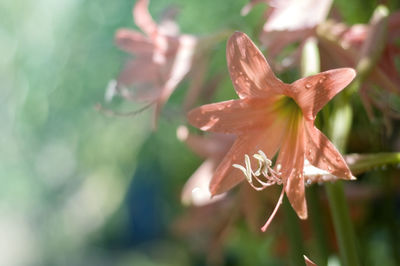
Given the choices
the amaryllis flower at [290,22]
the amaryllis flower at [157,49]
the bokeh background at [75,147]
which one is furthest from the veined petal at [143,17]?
the bokeh background at [75,147]

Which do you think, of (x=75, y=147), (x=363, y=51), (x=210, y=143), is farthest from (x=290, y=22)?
(x=75, y=147)

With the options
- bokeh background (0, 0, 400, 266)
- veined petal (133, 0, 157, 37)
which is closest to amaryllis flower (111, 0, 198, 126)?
veined petal (133, 0, 157, 37)

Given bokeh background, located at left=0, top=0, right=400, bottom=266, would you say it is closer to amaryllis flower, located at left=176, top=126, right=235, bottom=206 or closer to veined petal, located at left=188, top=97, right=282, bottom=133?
amaryllis flower, located at left=176, top=126, right=235, bottom=206

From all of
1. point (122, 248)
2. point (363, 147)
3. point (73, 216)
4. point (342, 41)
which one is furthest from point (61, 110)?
point (342, 41)

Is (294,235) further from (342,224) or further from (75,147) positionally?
(75,147)

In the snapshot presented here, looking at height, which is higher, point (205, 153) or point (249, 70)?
point (249, 70)

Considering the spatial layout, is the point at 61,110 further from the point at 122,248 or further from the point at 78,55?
the point at 122,248
